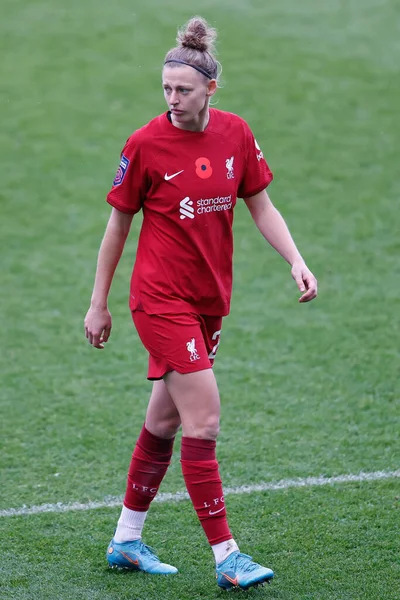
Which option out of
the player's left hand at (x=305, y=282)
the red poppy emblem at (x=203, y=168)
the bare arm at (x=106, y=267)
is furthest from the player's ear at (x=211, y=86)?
the player's left hand at (x=305, y=282)

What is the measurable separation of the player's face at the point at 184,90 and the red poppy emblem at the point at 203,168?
0.16 m

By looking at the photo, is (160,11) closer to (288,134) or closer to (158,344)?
(288,134)

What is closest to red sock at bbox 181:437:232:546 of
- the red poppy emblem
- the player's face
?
the red poppy emblem

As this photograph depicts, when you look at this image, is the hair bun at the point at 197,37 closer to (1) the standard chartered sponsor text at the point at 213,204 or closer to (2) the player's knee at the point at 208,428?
(1) the standard chartered sponsor text at the point at 213,204

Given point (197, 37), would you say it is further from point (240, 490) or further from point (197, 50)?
point (240, 490)

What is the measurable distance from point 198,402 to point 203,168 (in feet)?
2.82

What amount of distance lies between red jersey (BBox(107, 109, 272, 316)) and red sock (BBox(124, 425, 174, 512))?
0.57 meters

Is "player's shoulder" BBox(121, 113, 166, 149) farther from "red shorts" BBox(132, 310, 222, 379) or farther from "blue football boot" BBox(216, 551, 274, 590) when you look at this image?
"blue football boot" BBox(216, 551, 274, 590)

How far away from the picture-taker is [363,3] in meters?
14.0

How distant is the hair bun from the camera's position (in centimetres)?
350

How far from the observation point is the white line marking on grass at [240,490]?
4500 millimetres

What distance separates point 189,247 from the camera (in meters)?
3.57

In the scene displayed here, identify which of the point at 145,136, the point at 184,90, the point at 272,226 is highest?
the point at 184,90

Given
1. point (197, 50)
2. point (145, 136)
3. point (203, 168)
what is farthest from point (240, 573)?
point (197, 50)
